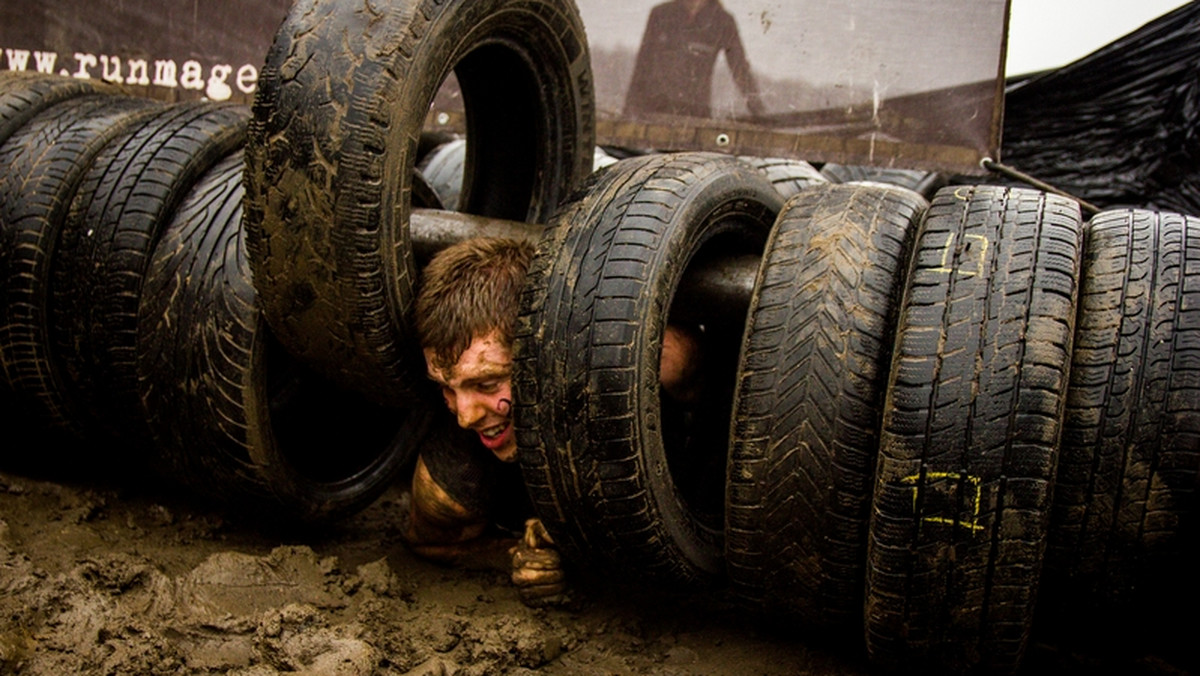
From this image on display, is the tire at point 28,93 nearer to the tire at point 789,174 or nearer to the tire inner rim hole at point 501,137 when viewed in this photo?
the tire inner rim hole at point 501,137

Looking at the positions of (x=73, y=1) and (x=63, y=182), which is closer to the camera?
(x=63, y=182)

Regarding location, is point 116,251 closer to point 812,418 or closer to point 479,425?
point 479,425

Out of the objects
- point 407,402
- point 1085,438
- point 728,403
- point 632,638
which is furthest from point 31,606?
point 1085,438

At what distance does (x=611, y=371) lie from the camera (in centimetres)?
241

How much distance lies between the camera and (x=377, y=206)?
2.57 meters

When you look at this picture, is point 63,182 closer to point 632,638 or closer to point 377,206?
point 377,206

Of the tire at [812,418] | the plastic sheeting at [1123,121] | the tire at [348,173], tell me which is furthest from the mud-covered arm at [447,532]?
the plastic sheeting at [1123,121]

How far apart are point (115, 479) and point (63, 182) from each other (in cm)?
104

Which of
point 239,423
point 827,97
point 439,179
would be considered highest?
point 827,97

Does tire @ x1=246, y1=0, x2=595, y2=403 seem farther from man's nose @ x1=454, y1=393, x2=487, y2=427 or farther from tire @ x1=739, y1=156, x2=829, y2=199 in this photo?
tire @ x1=739, y1=156, x2=829, y2=199

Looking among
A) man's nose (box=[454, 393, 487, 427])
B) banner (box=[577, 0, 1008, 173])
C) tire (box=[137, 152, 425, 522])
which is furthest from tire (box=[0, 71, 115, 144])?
banner (box=[577, 0, 1008, 173])

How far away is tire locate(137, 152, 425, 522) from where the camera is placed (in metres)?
2.87

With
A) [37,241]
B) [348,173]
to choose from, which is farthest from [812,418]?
[37,241]

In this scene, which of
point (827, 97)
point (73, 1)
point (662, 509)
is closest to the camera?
point (662, 509)
